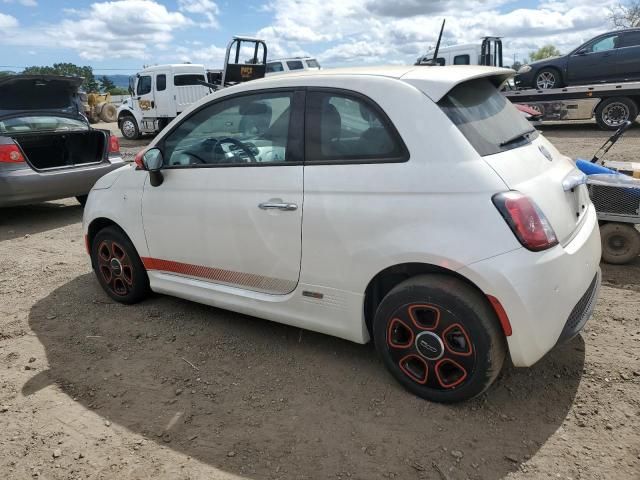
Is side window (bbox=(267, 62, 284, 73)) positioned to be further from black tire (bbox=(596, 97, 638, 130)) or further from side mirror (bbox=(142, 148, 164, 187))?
side mirror (bbox=(142, 148, 164, 187))

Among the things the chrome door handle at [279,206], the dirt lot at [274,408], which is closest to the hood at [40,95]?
the dirt lot at [274,408]

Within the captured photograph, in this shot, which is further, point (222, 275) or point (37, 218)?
point (37, 218)

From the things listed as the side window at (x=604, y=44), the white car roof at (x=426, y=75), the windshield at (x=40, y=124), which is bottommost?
the windshield at (x=40, y=124)

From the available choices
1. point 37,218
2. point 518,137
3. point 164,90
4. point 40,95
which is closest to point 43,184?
point 37,218

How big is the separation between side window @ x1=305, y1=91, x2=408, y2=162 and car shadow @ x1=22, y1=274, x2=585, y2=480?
4.32ft

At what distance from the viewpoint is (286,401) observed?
293cm

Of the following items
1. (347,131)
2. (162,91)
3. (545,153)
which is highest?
(162,91)

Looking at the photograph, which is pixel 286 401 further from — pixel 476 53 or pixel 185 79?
pixel 185 79

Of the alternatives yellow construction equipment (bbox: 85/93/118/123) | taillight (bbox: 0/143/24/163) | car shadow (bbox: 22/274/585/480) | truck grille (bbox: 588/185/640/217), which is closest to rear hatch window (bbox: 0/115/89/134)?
taillight (bbox: 0/143/24/163)

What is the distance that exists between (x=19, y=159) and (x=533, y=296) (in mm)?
6576

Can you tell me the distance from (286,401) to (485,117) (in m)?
1.93

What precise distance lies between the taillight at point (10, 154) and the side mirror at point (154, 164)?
156 inches

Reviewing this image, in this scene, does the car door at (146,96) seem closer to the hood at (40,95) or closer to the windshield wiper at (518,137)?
the hood at (40,95)

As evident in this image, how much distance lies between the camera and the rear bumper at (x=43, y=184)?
21.5ft
